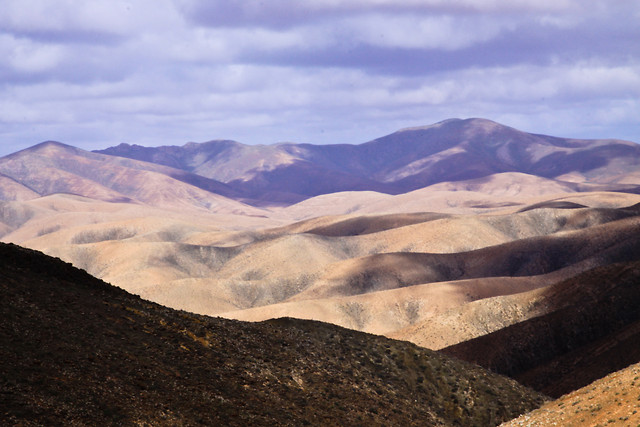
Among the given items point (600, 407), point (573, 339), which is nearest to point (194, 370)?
point (600, 407)

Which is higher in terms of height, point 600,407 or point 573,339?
point 600,407

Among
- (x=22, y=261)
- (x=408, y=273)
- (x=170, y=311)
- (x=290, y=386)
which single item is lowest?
(x=408, y=273)

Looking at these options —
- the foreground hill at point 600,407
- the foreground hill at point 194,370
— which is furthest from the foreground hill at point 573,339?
the foreground hill at point 600,407

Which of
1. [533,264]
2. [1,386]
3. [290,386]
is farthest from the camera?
[533,264]

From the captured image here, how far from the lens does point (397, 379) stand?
5238cm

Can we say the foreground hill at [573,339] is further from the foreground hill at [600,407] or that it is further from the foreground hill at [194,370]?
the foreground hill at [600,407]

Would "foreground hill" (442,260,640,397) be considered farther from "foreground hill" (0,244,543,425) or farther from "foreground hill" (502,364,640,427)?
"foreground hill" (502,364,640,427)

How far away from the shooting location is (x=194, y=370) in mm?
38500

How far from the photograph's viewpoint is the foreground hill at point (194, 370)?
30.9 meters

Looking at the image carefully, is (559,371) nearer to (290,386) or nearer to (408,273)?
(290,386)

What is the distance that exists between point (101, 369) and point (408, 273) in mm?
137737

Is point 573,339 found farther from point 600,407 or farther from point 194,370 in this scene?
point 194,370

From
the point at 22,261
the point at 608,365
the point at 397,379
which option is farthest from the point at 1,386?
the point at 608,365

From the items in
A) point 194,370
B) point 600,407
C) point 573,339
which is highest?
point 194,370
